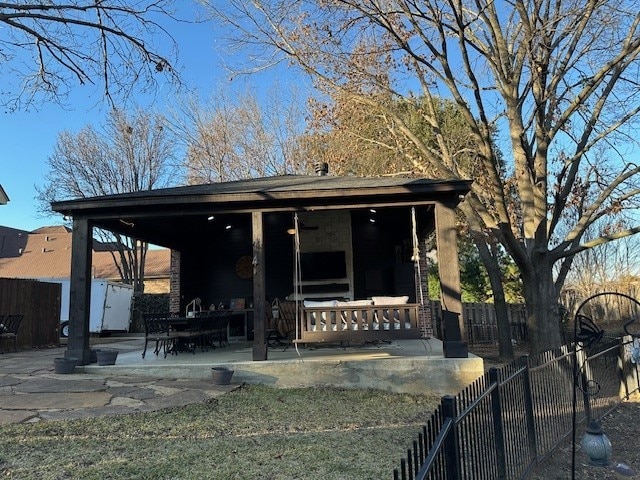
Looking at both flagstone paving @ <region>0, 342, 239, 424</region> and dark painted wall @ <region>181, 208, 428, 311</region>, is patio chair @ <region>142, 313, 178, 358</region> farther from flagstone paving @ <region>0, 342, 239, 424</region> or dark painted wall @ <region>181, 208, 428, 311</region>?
dark painted wall @ <region>181, 208, 428, 311</region>

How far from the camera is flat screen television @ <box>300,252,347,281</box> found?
1070cm

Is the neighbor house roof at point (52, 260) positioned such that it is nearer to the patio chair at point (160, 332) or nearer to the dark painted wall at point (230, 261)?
the dark painted wall at point (230, 261)

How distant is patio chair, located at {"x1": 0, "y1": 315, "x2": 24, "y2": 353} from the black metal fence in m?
10.7

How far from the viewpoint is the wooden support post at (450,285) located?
6704 mm

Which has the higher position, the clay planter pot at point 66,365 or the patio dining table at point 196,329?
the patio dining table at point 196,329

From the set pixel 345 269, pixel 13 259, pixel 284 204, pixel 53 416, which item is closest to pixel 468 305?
pixel 345 269

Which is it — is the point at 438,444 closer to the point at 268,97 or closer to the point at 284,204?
the point at 284,204

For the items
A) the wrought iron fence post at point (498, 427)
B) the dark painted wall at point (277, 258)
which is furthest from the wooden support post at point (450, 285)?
the dark painted wall at point (277, 258)

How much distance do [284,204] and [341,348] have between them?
3.09 metres

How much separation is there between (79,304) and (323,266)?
17.2 ft

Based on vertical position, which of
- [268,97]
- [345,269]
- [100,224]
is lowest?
[345,269]

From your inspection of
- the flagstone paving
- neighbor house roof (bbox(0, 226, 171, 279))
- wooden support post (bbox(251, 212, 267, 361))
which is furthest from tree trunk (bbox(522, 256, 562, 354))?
neighbor house roof (bbox(0, 226, 171, 279))

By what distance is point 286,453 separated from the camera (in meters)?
3.99

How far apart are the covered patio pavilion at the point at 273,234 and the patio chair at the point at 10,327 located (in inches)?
143
